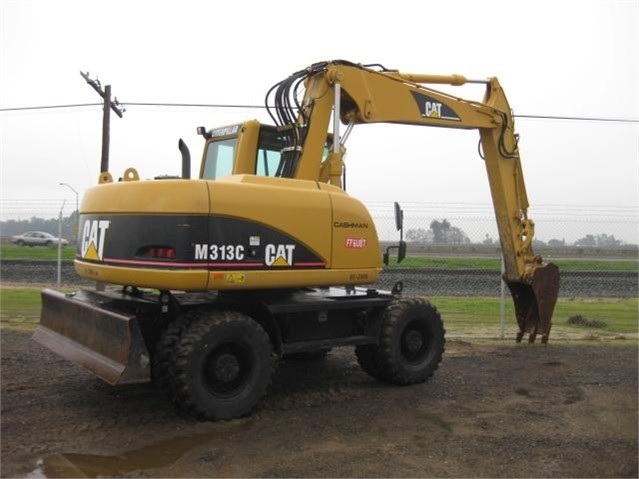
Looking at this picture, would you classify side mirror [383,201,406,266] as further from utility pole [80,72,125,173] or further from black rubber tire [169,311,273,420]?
utility pole [80,72,125,173]

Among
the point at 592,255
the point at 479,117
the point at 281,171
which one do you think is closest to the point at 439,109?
the point at 479,117

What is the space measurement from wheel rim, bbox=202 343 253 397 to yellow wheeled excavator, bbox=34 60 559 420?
13mm

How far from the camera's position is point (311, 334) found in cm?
672

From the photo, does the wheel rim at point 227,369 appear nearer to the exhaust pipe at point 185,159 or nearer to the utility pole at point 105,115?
the exhaust pipe at point 185,159

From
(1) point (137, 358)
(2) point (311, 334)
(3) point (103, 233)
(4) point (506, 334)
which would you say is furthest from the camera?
(4) point (506, 334)

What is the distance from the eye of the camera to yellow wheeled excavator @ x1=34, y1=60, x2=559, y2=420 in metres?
5.59

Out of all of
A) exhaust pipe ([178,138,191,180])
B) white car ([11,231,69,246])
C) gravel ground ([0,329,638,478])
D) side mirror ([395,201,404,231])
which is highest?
exhaust pipe ([178,138,191,180])

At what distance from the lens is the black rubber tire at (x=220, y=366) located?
5.49m

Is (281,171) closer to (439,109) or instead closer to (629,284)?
(439,109)

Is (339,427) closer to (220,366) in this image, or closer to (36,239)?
(220,366)

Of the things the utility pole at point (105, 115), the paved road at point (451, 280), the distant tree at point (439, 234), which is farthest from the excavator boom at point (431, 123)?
the paved road at point (451, 280)

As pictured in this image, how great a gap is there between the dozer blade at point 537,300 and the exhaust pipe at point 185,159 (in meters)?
5.33

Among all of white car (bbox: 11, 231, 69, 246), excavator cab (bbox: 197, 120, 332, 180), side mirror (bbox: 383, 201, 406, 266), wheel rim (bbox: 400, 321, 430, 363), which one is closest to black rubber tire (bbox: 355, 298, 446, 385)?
wheel rim (bbox: 400, 321, 430, 363)

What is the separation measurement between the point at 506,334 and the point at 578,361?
2.32 m
